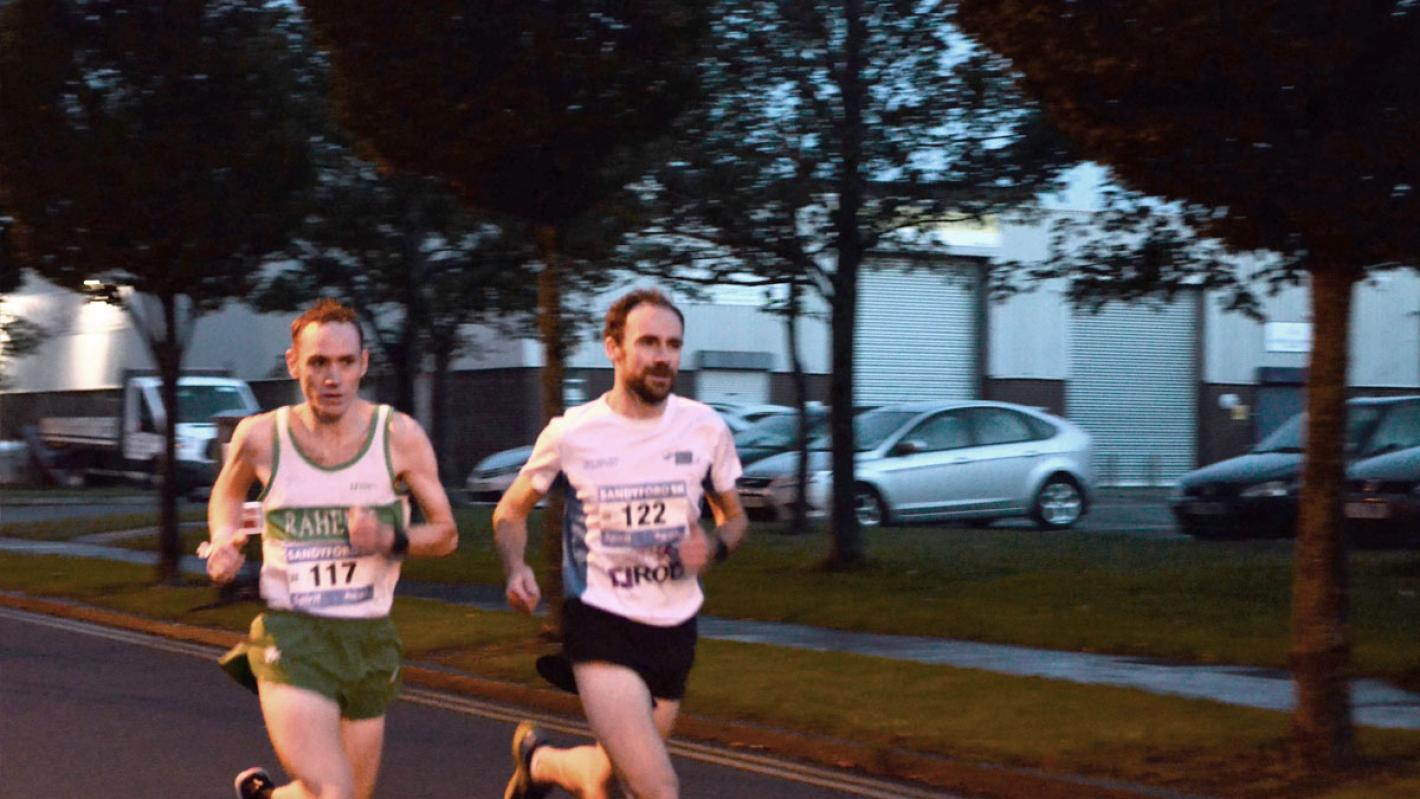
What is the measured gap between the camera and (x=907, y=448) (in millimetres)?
23203

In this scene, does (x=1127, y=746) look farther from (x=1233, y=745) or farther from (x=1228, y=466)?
(x=1228, y=466)

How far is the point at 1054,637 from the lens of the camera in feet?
43.9

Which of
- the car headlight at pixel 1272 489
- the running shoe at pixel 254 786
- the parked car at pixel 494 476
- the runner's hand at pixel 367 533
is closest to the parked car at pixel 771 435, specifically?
the parked car at pixel 494 476

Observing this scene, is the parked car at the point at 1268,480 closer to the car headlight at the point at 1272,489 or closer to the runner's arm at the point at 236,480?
the car headlight at the point at 1272,489

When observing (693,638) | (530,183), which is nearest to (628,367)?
(693,638)

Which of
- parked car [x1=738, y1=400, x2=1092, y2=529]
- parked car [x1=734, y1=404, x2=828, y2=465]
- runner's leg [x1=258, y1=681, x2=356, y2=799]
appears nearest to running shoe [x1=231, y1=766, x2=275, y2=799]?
runner's leg [x1=258, y1=681, x2=356, y2=799]

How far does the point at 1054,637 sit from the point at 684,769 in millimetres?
4662

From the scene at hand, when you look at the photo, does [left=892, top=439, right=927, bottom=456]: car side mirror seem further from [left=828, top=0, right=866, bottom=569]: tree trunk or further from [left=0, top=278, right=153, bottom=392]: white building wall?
[left=0, top=278, right=153, bottom=392]: white building wall

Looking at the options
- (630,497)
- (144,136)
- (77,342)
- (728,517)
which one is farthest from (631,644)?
(77,342)

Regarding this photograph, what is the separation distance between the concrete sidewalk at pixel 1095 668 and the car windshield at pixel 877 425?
28.1 feet

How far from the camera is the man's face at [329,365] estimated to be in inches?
218

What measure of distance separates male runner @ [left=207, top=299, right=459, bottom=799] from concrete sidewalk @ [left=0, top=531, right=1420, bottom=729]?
5.69 metres

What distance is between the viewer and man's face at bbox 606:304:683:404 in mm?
5773

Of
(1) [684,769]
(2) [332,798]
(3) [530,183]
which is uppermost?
(3) [530,183]
